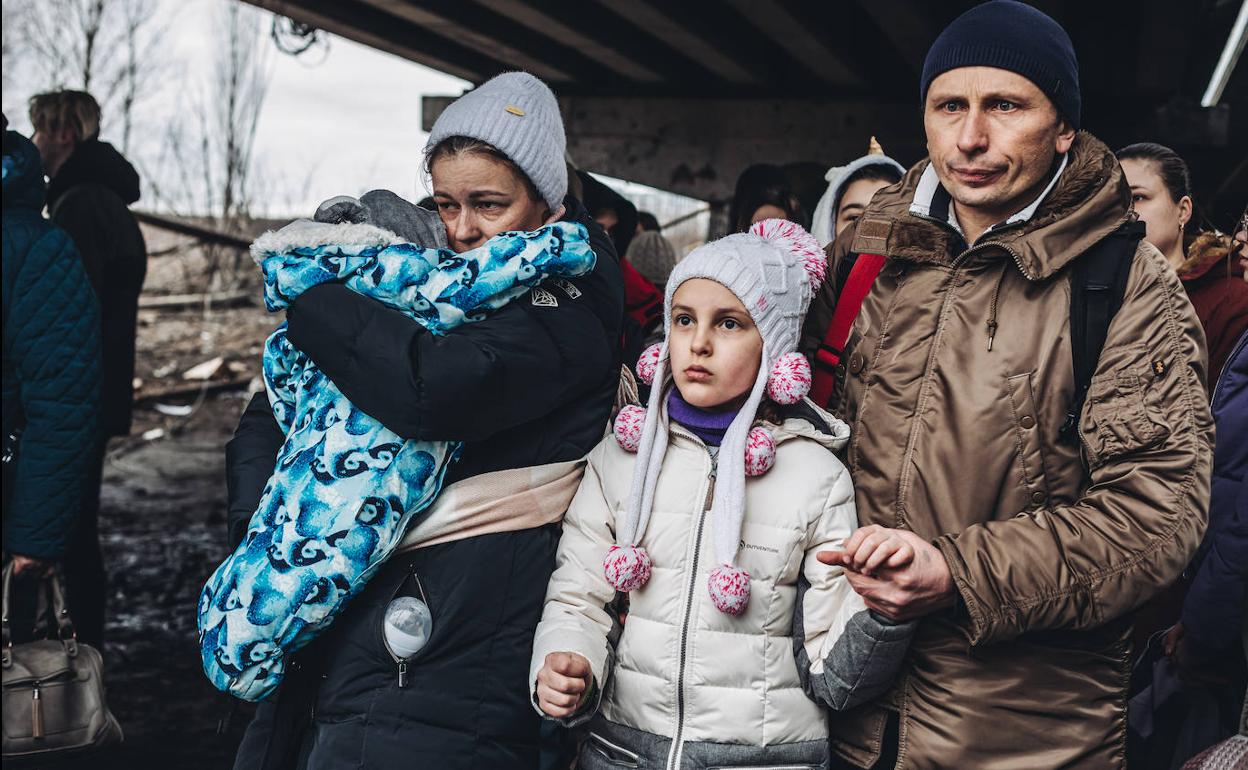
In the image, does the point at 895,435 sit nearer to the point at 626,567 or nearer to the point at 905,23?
the point at 626,567

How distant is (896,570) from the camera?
5.68ft

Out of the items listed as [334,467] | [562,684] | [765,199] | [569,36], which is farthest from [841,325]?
[569,36]

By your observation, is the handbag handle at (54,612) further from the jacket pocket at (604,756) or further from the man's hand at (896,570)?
the man's hand at (896,570)

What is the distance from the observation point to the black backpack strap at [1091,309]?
70.3 inches

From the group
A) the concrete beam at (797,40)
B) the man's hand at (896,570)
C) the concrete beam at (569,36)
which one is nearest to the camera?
the man's hand at (896,570)

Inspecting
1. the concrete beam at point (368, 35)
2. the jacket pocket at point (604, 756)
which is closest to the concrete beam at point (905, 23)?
the concrete beam at point (368, 35)

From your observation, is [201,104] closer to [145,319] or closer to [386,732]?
[145,319]

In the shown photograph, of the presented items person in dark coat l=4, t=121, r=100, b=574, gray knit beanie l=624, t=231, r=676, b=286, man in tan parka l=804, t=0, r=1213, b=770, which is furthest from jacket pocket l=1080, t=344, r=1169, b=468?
gray knit beanie l=624, t=231, r=676, b=286

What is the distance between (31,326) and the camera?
3031 mm

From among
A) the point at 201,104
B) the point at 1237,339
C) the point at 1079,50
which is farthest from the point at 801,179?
the point at 201,104

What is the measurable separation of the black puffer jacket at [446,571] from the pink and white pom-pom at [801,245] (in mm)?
442

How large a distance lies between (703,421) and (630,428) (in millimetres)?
141

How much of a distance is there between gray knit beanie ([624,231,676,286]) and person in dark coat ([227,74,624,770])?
309 cm

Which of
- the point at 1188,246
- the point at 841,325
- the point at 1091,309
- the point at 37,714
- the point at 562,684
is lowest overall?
the point at 37,714
